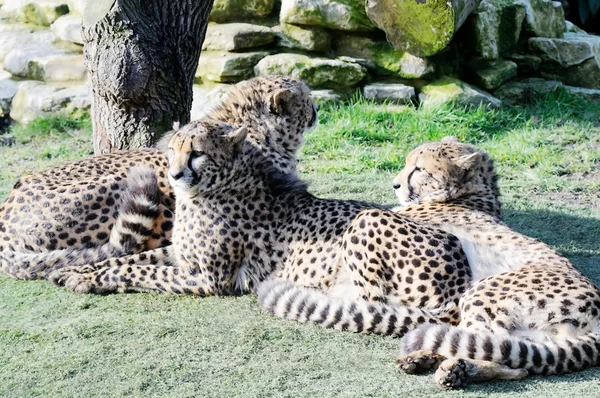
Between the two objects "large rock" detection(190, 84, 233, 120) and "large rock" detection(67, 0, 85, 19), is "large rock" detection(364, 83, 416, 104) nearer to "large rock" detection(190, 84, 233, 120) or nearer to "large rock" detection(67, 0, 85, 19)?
"large rock" detection(190, 84, 233, 120)

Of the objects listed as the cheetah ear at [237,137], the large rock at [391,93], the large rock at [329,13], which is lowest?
the large rock at [391,93]

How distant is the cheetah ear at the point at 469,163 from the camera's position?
475cm

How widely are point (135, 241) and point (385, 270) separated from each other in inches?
59.8

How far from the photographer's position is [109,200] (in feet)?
16.2

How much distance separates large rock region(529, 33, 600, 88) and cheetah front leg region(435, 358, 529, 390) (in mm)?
6506

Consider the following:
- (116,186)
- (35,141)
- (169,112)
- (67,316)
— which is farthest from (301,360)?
(35,141)

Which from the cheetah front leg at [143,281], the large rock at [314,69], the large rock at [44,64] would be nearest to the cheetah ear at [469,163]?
the cheetah front leg at [143,281]

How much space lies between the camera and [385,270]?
13.1ft

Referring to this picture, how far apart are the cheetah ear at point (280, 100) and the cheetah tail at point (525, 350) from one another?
2096 millimetres

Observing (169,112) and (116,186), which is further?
(169,112)

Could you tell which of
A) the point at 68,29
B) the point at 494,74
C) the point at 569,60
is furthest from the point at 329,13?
the point at 68,29

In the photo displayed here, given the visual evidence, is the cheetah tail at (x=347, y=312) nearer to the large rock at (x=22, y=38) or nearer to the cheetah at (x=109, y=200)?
the cheetah at (x=109, y=200)

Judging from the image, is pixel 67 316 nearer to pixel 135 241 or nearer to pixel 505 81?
pixel 135 241

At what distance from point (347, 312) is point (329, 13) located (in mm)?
5096
